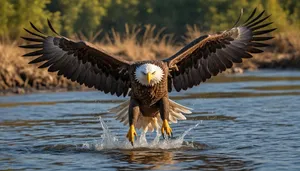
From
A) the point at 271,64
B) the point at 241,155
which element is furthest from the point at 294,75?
the point at 241,155

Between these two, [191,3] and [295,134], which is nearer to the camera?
[295,134]

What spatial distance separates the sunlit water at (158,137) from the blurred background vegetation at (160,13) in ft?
44.7

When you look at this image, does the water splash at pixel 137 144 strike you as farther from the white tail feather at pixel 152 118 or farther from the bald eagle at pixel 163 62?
the white tail feather at pixel 152 118

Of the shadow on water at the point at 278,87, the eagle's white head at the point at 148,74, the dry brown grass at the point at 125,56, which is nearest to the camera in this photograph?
→ the eagle's white head at the point at 148,74

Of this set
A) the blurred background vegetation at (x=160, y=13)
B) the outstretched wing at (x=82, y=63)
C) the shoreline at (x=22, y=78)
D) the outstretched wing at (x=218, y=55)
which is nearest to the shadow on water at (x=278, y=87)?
the shoreline at (x=22, y=78)

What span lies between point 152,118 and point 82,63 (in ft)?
4.04

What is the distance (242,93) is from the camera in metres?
17.7

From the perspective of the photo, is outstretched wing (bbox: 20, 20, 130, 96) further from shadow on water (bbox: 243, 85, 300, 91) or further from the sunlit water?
shadow on water (bbox: 243, 85, 300, 91)

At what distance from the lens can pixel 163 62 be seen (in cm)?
1023

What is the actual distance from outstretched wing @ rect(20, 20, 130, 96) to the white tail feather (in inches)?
11.1

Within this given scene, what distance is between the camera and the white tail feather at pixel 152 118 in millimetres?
10898

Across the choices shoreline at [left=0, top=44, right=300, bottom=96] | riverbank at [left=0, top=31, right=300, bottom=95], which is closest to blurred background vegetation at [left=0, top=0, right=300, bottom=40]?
riverbank at [left=0, top=31, right=300, bottom=95]

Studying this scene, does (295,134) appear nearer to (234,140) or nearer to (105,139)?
(234,140)

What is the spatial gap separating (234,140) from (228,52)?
4.17 feet
